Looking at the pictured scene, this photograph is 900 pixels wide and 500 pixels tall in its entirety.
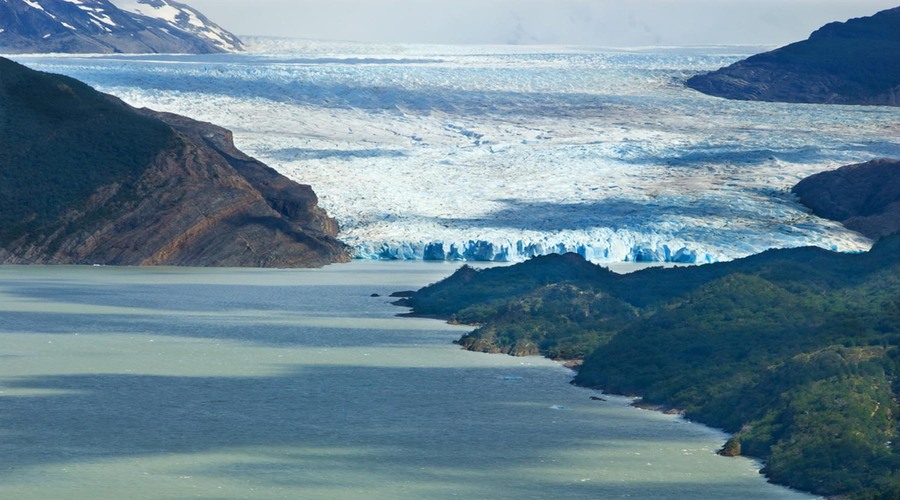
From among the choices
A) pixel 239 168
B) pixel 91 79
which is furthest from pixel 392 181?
pixel 91 79

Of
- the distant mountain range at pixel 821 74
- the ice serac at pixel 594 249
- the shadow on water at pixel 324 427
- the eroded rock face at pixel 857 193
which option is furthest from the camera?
the distant mountain range at pixel 821 74

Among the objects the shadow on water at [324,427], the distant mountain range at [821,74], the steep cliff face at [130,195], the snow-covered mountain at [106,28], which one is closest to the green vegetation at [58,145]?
the steep cliff face at [130,195]

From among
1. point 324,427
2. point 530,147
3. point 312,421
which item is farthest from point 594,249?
point 324,427

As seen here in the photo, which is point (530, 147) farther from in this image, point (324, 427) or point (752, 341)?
point (324, 427)

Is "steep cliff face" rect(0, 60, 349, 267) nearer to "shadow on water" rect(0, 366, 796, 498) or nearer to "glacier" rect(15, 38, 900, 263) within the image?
"glacier" rect(15, 38, 900, 263)

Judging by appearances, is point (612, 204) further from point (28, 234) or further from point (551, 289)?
point (551, 289)

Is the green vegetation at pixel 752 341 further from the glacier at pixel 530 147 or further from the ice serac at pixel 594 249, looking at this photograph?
the glacier at pixel 530 147

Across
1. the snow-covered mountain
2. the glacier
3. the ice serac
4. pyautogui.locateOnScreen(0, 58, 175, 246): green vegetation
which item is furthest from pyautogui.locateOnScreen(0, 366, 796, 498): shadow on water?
the snow-covered mountain
